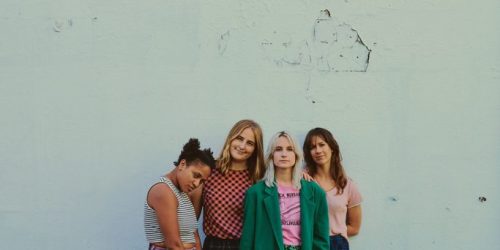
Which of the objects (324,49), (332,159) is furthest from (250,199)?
(324,49)

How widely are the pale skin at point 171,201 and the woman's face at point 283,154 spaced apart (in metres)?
0.52

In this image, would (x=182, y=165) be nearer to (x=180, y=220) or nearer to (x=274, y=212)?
(x=180, y=220)

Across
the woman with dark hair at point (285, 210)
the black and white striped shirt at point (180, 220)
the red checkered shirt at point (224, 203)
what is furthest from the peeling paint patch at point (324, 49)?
the black and white striped shirt at point (180, 220)

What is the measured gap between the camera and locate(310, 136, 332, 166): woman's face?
419 centimetres

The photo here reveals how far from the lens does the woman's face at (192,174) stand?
356 cm

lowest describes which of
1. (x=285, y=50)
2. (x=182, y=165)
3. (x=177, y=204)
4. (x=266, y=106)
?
(x=177, y=204)

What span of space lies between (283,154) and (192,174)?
650 mm

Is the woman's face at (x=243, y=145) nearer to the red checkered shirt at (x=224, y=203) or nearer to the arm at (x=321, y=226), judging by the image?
the red checkered shirt at (x=224, y=203)

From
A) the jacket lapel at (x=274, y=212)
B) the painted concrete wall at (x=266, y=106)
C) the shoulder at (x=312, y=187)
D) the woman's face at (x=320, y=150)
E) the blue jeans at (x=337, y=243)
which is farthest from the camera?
the painted concrete wall at (x=266, y=106)

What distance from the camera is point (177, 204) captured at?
3.53m

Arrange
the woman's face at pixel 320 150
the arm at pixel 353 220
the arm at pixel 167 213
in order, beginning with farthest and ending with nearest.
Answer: the arm at pixel 353 220 → the woman's face at pixel 320 150 → the arm at pixel 167 213

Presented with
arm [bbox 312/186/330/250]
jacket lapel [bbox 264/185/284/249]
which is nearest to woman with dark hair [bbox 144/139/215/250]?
jacket lapel [bbox 264/185/284/249]

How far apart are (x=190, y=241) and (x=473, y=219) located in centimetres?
218

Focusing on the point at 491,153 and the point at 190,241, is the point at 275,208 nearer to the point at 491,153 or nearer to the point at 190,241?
the point at 190,241
